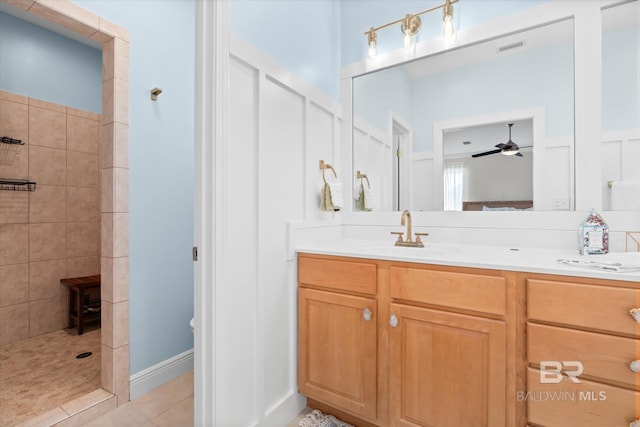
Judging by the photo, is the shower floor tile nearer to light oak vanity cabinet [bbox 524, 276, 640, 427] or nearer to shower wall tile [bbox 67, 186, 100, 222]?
shower wall tile [bbox 67, 186, 100, 222]

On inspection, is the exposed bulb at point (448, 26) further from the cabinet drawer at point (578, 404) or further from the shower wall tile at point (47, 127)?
the shower wall tile at point (47, 127)

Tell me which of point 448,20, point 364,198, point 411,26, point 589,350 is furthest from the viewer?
point 364,198

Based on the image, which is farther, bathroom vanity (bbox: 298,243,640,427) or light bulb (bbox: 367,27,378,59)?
light bulb (bbox: 367,27,378,59)

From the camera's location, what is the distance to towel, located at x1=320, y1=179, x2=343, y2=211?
1.84 m

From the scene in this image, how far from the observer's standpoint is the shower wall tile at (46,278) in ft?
8.51

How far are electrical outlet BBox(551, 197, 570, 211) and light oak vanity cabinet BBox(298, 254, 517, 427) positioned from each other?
2.25ft

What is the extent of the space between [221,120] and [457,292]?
1.15m

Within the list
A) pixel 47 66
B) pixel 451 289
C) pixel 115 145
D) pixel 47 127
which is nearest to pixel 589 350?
pixel 451 289

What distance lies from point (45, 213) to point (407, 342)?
3.09 metres

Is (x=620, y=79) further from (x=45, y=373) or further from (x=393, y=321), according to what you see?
(x=45, y=373)

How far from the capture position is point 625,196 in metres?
1.40

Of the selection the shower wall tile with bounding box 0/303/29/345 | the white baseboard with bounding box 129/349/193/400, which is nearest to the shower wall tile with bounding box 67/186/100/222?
the shower wall tile with bounding box 0/303/29/345

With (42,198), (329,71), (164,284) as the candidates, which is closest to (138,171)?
(164,284)

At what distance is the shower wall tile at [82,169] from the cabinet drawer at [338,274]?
251 cm
